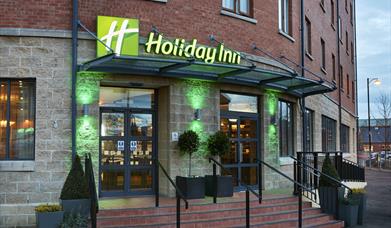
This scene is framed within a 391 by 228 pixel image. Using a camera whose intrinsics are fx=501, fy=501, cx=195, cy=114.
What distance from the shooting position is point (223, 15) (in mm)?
13938

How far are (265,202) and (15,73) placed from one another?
6.61 m

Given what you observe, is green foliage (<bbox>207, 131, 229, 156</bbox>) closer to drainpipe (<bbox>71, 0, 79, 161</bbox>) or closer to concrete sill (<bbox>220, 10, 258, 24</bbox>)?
concrete sill (<bbox>220, 10, 258, 24</bbox>)

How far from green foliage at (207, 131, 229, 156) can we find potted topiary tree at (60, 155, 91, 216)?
3898mm

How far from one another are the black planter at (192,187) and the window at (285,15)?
23.8 ft

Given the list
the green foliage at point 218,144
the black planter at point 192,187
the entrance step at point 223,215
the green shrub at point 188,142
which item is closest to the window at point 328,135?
the entrance step at point 223,215

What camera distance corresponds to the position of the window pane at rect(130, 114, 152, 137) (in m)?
12.8

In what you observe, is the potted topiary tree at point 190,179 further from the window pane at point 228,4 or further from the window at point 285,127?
the window at point 285,127

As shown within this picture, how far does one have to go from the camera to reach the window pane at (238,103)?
562 inches

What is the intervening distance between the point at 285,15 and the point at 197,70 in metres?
6.39

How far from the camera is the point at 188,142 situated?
40.4 feet

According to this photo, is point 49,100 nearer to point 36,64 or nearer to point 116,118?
point 36,64

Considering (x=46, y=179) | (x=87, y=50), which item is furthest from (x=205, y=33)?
(x=46, y=179)

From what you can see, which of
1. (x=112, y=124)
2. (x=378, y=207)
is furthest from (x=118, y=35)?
(x=378, y=207)

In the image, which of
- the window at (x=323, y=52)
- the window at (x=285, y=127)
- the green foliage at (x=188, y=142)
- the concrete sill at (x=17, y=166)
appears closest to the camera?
the concrete sill at (x=17, y=166)
